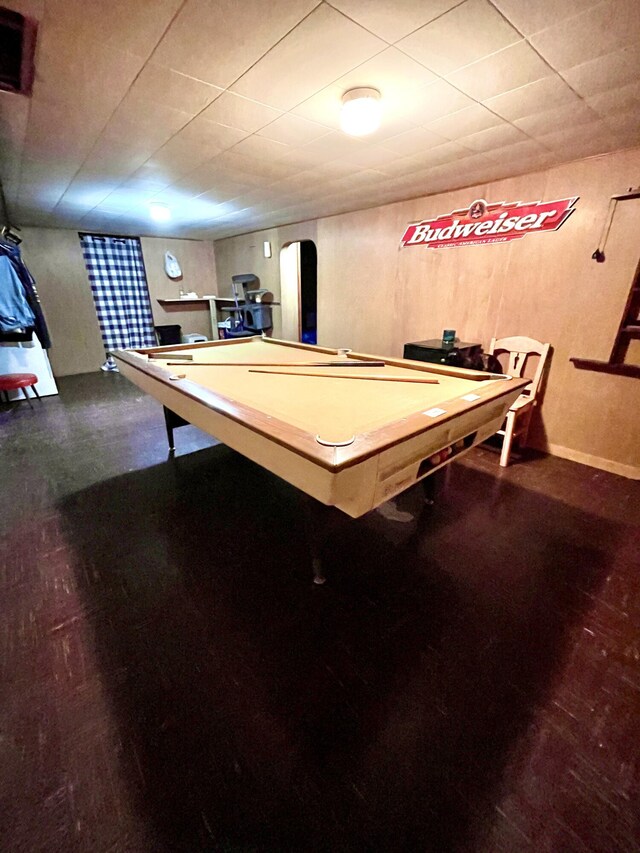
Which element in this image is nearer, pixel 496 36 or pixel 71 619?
pixel 496 36

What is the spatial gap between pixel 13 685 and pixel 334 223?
475 cm

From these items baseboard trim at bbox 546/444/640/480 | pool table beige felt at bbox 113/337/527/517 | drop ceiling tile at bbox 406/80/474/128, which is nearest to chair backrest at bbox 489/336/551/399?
baseboard trim at bbox 546/444/640/480

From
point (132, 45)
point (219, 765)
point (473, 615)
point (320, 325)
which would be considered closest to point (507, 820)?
point (473, 615)

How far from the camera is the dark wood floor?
0.92 metres

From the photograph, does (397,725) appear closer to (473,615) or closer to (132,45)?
(473,615)

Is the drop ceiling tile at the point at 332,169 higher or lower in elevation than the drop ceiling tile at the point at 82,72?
higher

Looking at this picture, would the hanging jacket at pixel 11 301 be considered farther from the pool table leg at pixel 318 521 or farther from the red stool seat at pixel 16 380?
the pool table leg at pixel 318 521

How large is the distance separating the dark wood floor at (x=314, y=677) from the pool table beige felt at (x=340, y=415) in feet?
2.10

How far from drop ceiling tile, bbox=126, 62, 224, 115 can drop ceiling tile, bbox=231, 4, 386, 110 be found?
0.52ft

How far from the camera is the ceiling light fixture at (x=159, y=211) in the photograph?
12.4 feet

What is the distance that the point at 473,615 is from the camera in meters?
1.51

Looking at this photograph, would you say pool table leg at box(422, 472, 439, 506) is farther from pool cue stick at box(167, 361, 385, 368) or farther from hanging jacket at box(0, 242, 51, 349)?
hanging jacket at box(0, 242, 51, 349)

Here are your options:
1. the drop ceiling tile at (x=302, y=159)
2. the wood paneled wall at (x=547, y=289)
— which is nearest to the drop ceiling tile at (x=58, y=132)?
the drop ceiling tile at (x=302, y=159)

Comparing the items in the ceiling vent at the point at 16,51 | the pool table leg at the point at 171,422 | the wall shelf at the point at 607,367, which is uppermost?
the ceiling vent at the point at 16,51
